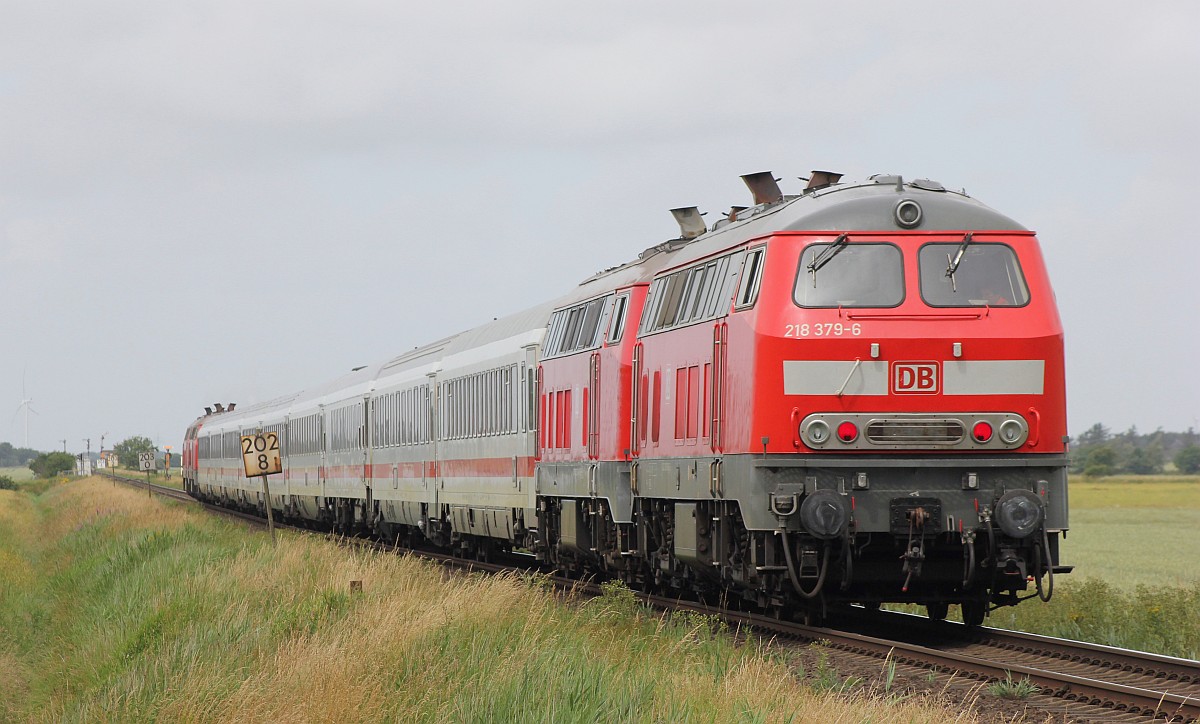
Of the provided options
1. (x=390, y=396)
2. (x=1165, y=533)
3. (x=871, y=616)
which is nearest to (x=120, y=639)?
(x=871, y=616)

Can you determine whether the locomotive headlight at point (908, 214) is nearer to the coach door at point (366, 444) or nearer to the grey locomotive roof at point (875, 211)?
the grey locomotive roof at point (875, 211)

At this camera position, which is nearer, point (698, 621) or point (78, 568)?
point (698, 621)

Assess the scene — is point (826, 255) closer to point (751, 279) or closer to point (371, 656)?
point (751, 279)

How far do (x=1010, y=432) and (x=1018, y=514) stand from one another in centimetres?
69

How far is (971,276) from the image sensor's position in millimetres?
12945

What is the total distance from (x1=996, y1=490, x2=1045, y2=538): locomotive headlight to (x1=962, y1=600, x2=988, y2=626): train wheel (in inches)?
63.6

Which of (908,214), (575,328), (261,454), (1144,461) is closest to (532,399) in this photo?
(575,328)

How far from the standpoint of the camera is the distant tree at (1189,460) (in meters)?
128

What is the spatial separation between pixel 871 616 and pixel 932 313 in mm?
3985

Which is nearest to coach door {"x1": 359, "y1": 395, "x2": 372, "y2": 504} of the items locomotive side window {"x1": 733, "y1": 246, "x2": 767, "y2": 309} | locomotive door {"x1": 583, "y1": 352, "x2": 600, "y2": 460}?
locomotive door {"x1": 583, "y1": 352, "x2": 600, "y2": 460}

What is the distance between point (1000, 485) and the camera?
491 inches

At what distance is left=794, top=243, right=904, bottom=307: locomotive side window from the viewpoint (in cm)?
1281

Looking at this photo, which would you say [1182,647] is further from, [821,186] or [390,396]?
[390,396]

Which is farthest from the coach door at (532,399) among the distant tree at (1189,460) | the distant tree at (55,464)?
the distant tree at (55,464)
